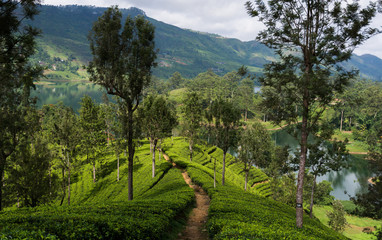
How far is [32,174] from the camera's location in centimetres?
2606

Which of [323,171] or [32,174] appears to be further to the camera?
[323,171]

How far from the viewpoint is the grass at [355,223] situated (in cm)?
4741

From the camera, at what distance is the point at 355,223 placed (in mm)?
54375

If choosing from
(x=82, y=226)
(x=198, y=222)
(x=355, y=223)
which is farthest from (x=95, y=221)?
(x=355, y=223)

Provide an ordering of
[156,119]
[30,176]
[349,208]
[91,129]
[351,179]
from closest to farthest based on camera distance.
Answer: [30,176]
[156,119]
[91,129]
[349,208]
[351,179]

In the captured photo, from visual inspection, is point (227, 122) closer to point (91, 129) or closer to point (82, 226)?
point (82, 226)

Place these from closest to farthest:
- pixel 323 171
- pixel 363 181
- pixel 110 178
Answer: pixel 323 171, pixel 110 178, pixel 363 181

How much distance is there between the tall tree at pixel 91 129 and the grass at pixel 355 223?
55.5 metres

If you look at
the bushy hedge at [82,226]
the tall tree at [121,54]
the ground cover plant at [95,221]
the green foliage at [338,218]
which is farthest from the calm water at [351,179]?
the bushy hedge at [82,226]

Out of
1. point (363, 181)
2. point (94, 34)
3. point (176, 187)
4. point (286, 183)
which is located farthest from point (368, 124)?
point (94, 34)

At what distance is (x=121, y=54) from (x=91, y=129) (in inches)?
1112

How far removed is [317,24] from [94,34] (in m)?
20.6

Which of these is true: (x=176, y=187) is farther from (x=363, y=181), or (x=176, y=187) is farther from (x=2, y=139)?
(x=363, y=181)

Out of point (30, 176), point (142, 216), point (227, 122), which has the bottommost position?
point (30, 176)
